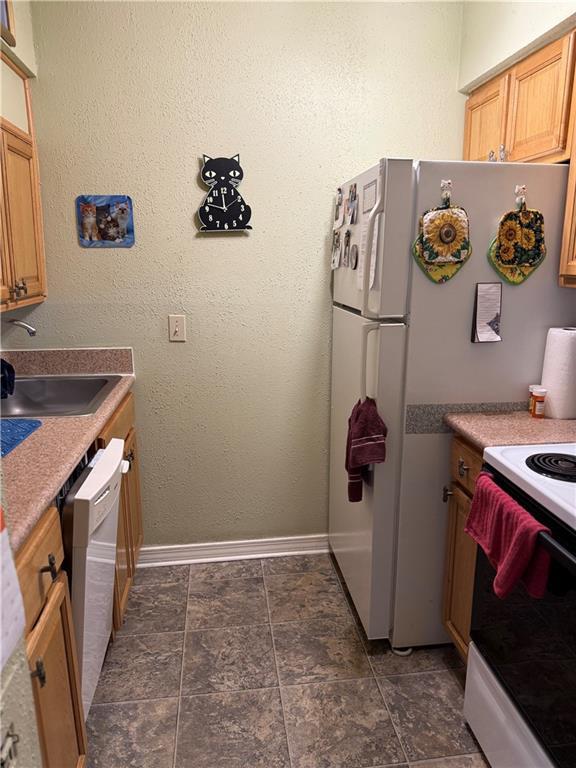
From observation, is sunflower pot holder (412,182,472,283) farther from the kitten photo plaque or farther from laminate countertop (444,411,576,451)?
the kitten photo plaque

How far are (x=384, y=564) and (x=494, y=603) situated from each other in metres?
0.50

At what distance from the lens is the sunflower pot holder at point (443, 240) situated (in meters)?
1.68

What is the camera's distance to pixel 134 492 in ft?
7.71

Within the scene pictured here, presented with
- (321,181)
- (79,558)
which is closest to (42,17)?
(321,181)

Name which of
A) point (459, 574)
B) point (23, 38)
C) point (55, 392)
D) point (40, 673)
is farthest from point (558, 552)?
point (23, 38)

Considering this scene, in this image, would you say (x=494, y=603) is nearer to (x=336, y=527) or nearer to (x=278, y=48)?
(x=336, y=527)

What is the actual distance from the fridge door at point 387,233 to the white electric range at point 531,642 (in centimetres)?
58

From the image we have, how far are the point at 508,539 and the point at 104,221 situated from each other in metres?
1.97

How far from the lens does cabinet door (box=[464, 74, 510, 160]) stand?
2010 millimetres

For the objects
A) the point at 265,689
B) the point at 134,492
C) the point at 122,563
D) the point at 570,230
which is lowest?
the point at 265,689

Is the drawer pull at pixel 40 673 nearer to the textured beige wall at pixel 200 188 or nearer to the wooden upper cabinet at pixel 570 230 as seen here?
the textured beige wall at pixel 200 188

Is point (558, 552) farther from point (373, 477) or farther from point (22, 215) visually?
point (22, 215)

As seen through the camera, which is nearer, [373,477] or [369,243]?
[369,243]

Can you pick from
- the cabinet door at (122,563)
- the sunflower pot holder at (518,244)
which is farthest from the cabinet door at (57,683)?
the sunflower pot holder at (518,244)
